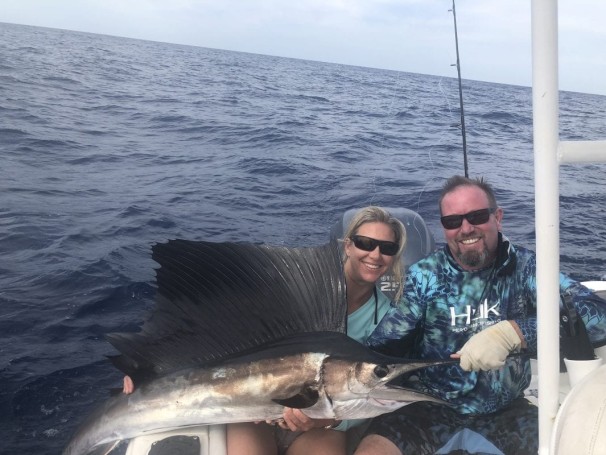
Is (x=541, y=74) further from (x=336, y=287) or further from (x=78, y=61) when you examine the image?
(x=78, y=61)

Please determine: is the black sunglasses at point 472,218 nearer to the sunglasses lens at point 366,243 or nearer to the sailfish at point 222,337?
the sunglasses lens at point 366,243

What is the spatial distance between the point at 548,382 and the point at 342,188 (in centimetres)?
689

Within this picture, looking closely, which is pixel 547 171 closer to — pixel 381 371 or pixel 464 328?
pixel 381 371

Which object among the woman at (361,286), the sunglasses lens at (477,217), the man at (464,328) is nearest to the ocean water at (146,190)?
the woman at (361,286)

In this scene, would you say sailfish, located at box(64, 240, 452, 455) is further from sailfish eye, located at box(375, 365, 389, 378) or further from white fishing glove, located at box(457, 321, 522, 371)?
white fishing glove, located at box(457, 321, 522, 371)

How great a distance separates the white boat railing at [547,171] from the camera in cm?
106

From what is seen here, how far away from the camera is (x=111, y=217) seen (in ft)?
19.4

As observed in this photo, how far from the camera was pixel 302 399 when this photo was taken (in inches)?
66.8

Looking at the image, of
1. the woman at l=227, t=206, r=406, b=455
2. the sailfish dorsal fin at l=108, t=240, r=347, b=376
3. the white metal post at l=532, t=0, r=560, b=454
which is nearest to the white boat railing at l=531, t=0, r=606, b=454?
the white metal post at l=532, t=0, r=560, b=454

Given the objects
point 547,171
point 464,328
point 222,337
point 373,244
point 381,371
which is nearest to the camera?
point 547,171

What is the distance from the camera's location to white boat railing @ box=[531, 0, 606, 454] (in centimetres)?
106

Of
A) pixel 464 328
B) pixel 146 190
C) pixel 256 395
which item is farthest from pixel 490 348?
pixel 146 190

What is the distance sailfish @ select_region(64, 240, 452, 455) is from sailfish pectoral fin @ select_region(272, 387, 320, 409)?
6 centimetres

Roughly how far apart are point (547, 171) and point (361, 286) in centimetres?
121
